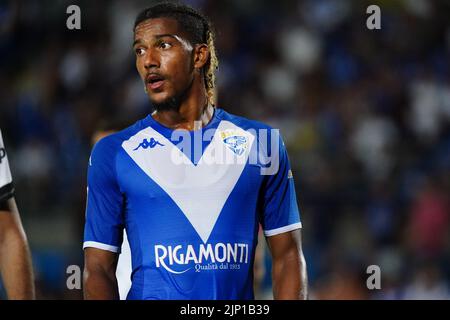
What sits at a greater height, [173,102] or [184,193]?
[173,102]

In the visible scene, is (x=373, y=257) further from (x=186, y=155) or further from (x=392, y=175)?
(x=186, y=155)

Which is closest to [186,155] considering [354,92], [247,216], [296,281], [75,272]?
[247,216]

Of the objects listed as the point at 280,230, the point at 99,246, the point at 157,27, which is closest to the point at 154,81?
the point at 157,27

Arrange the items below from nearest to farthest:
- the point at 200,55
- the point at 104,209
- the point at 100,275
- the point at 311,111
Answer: the point at 100,275
the point at 104,209
the point at 200,55
the point at 311,111

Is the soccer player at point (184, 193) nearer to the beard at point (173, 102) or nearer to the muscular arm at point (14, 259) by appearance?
the beard at point (173, 102)

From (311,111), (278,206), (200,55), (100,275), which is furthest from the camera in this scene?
(311,111)

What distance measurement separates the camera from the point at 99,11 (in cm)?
920

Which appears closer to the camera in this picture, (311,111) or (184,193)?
(184,193)

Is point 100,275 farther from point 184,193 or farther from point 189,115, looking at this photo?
point 189,115

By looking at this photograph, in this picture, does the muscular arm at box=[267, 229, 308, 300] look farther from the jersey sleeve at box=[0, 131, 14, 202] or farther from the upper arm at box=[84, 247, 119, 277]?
the jersey sleeve at box=[0, 131, 14, 202]

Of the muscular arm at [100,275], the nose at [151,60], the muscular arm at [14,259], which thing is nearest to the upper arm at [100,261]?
the muscular arm at [100,275]

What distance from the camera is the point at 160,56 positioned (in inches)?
166

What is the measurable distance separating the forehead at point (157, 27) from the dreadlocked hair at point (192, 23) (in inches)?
0.8

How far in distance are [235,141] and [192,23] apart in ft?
1.91
